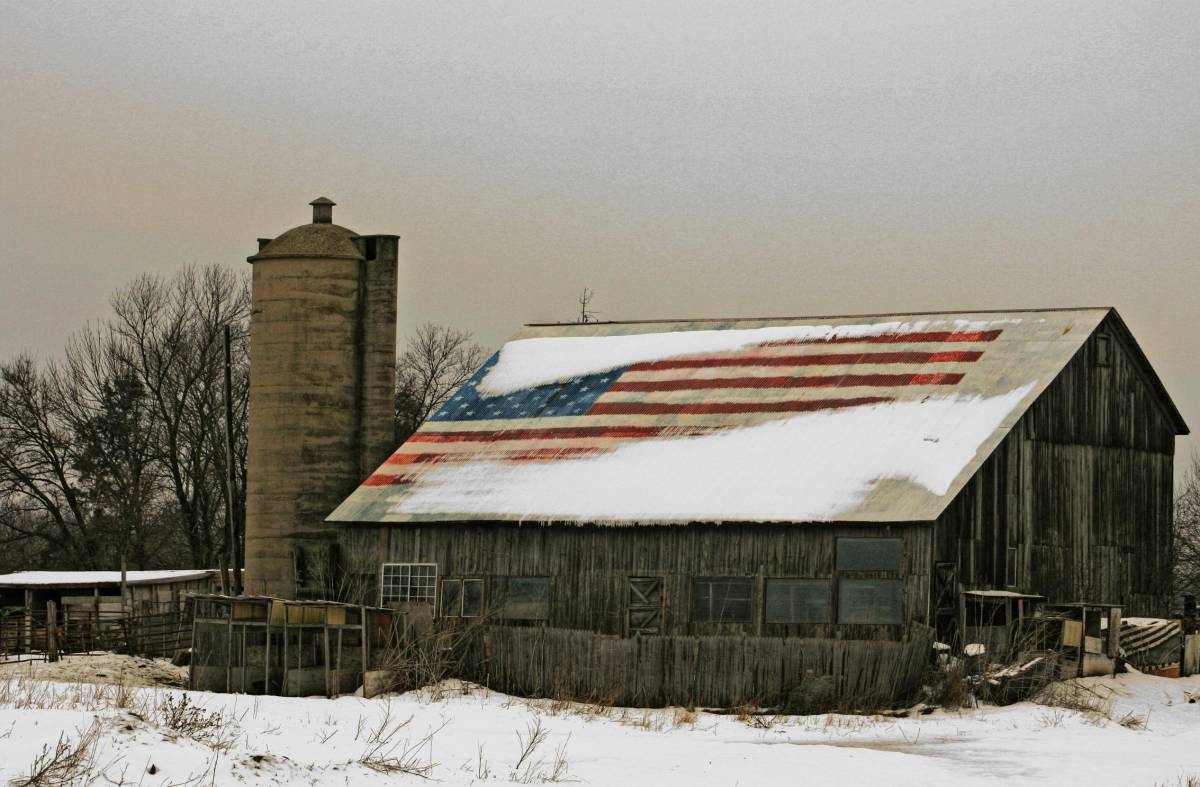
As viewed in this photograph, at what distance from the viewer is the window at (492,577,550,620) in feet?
110

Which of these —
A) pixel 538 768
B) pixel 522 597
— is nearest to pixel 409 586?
pixel 522 597

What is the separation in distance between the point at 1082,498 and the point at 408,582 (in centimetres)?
1282

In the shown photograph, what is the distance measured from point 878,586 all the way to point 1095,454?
7483mm

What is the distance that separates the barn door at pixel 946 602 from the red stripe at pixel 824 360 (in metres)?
6.13

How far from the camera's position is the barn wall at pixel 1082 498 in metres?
31.9

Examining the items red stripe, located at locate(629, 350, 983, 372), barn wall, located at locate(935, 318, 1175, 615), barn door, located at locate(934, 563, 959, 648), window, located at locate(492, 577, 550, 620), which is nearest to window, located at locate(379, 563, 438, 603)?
window, located at locate(492, 577, 550, 620)

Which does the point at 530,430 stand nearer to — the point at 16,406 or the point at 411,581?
the point at 411,581

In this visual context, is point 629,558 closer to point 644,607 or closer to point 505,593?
point 644,607

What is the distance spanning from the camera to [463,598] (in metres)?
34.2

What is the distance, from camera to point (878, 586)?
1198 inches

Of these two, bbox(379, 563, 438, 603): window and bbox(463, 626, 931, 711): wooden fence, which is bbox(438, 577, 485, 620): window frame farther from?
bbox(463, 626, 931, 711): wooden fence

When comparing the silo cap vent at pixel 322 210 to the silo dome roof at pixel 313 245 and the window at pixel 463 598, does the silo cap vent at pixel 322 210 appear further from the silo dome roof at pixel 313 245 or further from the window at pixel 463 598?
the window at pixel 463 598

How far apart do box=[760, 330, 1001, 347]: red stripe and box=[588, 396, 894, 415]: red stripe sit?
2.53 meters

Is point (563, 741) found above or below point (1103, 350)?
below
